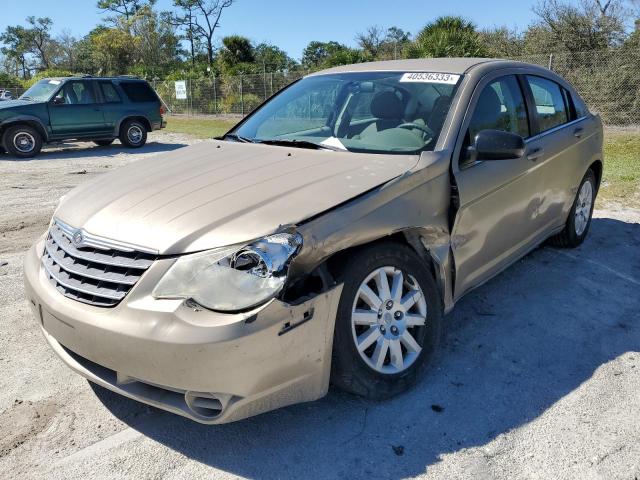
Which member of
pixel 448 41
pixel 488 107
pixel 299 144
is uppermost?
pixel 448 41

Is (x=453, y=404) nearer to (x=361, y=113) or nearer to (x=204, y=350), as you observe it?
(x=204, y=350)

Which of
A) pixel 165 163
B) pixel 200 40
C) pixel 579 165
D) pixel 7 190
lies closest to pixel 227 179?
pixel 165 163

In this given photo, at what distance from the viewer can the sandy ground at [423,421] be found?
2.54 m

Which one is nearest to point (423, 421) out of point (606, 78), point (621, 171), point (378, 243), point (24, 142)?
point (378, 243)

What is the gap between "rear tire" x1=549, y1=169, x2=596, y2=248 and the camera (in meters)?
5.21

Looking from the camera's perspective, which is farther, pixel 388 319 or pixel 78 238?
pixel 388 319

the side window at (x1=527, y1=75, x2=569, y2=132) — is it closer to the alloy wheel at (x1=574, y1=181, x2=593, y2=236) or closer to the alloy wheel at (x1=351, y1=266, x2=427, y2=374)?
the alloy wheel at (x1=574, y1=181, x2=593, y2=236)

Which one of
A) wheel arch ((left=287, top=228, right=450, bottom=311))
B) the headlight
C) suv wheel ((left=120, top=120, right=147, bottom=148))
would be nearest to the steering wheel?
wheel arch ((left=287, top=228, right=450, bottom=311))

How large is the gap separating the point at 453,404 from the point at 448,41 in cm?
1657

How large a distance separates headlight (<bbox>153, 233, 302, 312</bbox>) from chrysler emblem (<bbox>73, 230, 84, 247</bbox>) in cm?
60

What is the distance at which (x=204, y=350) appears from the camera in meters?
2.27

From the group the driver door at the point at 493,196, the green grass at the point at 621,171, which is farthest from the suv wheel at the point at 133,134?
the driver door at the point at 493,196

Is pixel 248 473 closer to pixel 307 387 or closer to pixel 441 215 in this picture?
pixel 307 387

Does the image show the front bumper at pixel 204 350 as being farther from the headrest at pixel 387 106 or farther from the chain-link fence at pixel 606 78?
the chain-link fence at pixel 606 78
